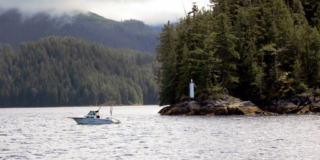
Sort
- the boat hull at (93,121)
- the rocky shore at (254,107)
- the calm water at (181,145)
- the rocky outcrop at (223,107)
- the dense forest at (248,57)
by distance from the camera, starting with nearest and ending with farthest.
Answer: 1. the calm water at (181,145)
2. the boat hull at (93,121)
3. the rocky shore at (254,107)
4. the rocky outcrop at (223,107)
5. the dense forest at (248,57)

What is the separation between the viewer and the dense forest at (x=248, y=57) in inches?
3536

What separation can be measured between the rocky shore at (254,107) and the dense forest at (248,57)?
153 centimetres

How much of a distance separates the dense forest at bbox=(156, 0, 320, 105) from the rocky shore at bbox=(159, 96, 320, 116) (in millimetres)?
1533

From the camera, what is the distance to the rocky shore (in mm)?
85562

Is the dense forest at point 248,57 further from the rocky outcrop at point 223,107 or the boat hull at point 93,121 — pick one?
the boat hull at point 93,121

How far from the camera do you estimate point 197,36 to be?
3878 inches

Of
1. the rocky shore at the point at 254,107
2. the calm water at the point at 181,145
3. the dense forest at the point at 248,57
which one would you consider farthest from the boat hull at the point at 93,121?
the dense forest at the point at 248,57

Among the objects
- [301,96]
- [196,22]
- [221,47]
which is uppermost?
[196,22]

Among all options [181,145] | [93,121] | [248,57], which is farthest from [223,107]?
[181,145]

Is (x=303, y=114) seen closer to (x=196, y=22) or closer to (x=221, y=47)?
(x=221, y=47)

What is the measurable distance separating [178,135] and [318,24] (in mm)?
64990

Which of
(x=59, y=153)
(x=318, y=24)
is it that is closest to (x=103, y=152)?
(x=59, y=153)

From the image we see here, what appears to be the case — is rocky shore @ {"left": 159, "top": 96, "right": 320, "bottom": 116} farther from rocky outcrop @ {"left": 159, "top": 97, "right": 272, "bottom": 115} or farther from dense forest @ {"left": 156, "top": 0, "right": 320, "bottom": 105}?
dense forest @ {"left": 156, "top": 0, "right": 320, "bottom": 105}

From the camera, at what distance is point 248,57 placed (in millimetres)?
92688
